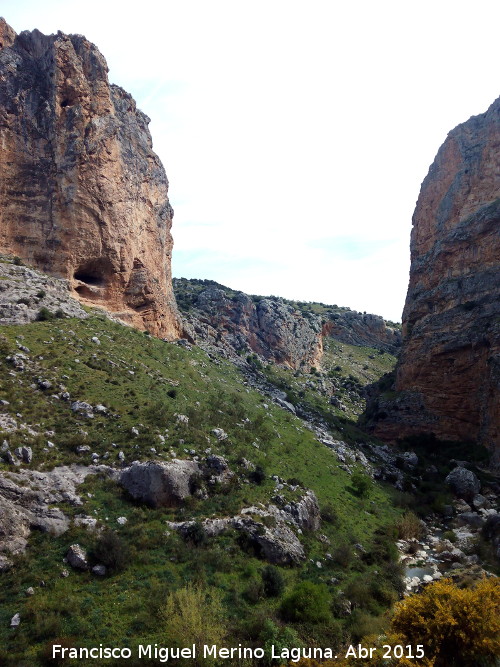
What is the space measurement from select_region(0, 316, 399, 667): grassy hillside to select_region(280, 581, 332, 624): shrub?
0.42ft

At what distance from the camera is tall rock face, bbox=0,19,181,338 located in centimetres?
3934

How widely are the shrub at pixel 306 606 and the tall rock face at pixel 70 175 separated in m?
32.8

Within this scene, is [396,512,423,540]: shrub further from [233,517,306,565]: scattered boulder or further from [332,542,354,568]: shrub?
[233,517,306,565]: scattered boulder

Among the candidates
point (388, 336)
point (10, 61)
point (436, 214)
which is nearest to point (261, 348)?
point (436, 214)

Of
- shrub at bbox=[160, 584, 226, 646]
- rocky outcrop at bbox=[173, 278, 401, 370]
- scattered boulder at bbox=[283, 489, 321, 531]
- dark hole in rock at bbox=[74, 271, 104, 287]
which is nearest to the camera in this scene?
shrub at bbox=[160, 584, 226, 646]

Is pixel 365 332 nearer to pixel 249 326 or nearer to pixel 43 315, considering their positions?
pixel 249 326

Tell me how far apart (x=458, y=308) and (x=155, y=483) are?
141ft

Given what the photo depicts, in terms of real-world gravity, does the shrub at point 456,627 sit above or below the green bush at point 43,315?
below

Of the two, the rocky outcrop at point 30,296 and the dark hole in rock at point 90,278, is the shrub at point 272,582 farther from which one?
the dark hole in rock at point 90,278

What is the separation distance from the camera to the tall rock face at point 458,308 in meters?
46.5

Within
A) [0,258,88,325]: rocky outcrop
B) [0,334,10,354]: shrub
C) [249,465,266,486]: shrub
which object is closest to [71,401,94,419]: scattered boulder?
[0,334,10,354]: shrub

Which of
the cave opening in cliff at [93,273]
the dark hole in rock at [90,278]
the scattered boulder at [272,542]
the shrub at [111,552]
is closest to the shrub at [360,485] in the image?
the scattered boulder at [272,542]

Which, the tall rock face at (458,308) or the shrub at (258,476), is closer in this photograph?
the shrub at (258,476)

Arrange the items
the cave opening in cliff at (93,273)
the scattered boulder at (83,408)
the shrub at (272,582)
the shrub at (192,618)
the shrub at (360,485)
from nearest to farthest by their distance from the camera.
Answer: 1. the shrub at (192,618)
2. the shrub at (272,582)
3. the scattered boulder at (83,408)
4. the shrub at (360,485)
5. the cave opening in cliff at (93,273)
